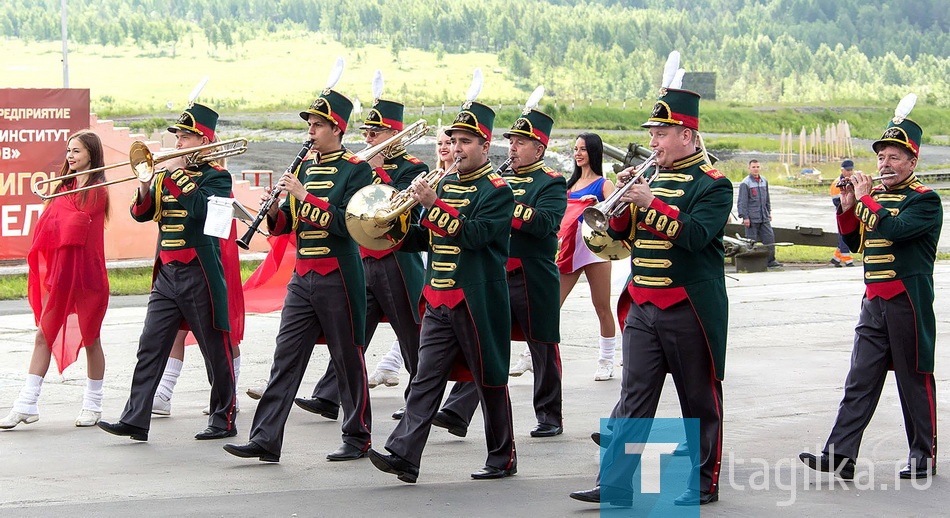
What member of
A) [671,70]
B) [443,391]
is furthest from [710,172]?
[443,391]

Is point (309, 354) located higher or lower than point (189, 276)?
lower

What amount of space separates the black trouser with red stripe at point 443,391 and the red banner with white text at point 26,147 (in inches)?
545

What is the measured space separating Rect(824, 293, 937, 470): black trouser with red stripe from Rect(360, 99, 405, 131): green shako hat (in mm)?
3865

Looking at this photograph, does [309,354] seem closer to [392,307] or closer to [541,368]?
[392,307]

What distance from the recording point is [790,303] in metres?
16.2

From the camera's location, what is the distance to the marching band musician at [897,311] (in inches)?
290

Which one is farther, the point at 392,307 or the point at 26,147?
the point at 26,147

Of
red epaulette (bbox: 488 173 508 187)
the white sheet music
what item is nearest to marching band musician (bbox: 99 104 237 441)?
the white sheet music

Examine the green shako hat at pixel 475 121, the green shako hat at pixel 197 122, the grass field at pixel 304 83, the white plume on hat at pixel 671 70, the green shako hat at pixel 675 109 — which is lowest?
the grass field at pixel 304 83

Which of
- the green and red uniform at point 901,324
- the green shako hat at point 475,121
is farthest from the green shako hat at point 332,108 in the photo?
the green and red uniform at point 901,324

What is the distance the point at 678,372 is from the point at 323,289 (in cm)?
221

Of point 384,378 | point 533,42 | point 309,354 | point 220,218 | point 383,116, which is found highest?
point 533,42

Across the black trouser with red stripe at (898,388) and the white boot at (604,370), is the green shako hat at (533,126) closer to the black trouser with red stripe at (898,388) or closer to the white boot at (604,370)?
the black trouser with red stripe at (898,388)

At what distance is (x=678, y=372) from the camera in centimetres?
680
